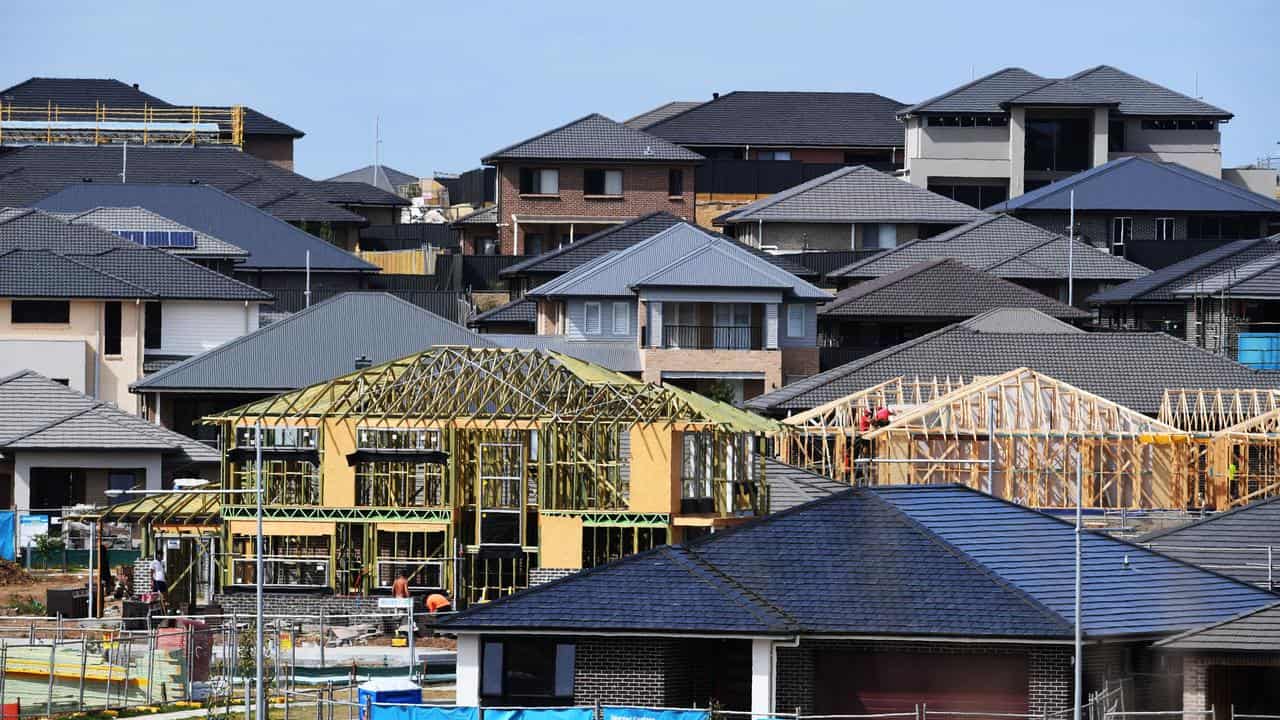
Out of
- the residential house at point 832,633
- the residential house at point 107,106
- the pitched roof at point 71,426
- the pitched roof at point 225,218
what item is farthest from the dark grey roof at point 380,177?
the residential house at point 832,633

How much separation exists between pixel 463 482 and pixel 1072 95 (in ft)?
207

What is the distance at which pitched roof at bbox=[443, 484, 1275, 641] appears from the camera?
Result: 1559 inches

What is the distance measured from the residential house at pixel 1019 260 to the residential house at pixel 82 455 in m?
33.5

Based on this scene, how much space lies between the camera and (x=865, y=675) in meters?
39.7

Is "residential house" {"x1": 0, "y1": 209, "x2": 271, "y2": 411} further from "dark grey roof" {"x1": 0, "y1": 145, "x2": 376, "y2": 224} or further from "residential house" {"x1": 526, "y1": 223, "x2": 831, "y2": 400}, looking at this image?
"dark grey roof" {"x1": 0, "y1": 145, "x2": 376, "y2": 224}

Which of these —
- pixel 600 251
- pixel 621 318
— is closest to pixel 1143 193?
pixel 600 251

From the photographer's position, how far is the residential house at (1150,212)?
104 m

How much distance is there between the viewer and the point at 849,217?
105 metres

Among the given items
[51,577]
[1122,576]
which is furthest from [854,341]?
[1122,576]

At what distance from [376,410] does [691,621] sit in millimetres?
18521

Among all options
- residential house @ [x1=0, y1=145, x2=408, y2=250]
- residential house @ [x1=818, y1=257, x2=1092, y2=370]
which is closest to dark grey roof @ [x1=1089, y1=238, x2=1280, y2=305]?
residential house @ [x1=818, y1=257, x2=1092, y2=370]

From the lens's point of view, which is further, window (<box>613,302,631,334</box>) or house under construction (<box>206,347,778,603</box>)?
window (<box>613,302,631,334</box>)

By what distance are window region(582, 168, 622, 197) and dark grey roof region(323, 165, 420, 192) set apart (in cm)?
4193

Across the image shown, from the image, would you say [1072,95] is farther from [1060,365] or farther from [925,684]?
[925,684]
